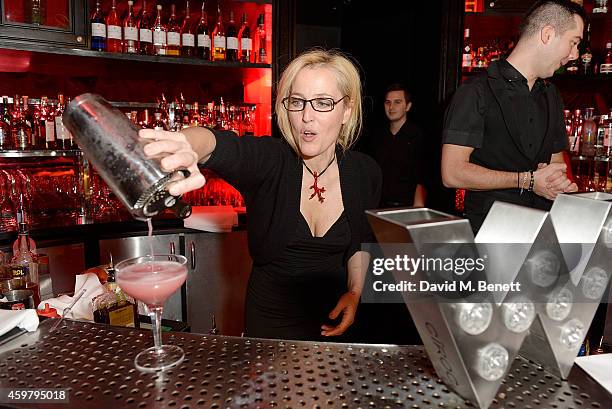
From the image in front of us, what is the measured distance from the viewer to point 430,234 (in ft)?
2.12

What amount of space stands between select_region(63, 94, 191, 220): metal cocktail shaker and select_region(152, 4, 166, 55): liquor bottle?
8.05ft

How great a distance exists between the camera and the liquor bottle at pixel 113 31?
293cm

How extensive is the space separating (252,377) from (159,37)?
2.74m

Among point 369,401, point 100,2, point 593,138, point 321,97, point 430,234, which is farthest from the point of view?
point 593,138

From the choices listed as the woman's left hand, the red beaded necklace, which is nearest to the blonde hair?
the red beaded necklace

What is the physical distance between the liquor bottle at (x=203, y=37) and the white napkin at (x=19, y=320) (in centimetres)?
250

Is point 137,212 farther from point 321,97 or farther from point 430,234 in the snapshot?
point 321,97

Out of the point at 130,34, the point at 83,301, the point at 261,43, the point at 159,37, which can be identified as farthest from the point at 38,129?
the point at 83,301

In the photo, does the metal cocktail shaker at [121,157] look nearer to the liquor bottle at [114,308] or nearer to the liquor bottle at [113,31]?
the liquor bottle at [114,308]

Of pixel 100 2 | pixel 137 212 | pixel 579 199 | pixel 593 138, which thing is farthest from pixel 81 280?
pixel 593 138

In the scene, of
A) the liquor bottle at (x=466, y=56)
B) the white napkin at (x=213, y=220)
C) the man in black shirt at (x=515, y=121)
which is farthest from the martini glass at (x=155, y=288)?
the liquor bottle at (x=466, y=56)

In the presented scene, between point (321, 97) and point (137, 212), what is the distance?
84 cm

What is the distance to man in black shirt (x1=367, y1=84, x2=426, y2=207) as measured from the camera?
3.88 meters

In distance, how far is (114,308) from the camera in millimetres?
1338
